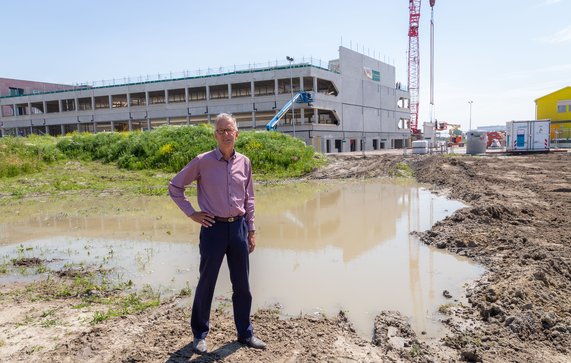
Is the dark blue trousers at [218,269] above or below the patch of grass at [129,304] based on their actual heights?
above

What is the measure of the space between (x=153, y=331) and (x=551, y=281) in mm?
5161

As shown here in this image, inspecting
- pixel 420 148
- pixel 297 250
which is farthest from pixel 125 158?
pixel 420 148

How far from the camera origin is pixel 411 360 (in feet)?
13.2

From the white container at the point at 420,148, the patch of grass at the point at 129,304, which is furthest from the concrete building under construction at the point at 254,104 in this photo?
the patch of grass at the point at 129,304

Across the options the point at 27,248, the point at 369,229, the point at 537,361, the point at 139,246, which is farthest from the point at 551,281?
the point at 27,248

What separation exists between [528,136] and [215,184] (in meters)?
40.3

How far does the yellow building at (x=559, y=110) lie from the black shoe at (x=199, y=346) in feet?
203

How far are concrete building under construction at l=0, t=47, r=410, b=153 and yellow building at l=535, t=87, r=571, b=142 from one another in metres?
24.0

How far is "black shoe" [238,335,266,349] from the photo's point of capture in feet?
13.7

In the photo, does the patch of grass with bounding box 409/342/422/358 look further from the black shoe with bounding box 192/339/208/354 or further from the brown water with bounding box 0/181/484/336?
the black shoe with bounding box 192/339/208/354

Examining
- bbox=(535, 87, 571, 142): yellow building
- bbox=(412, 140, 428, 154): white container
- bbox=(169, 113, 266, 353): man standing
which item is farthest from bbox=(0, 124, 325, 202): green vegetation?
bbox=(535, 87, 571, 142): yellow building

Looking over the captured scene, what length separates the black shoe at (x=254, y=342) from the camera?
419cm

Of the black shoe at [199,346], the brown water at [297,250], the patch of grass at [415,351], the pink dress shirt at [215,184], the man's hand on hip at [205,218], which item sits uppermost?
the pink dress shirt at [215,184]

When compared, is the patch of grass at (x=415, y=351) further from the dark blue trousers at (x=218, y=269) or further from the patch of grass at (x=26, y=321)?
the patch of grass at (x=26, y=321)
